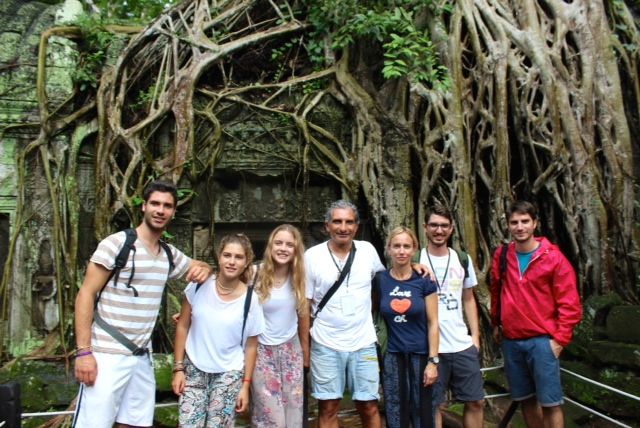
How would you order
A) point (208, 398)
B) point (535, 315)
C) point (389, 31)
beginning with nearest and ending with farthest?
point (208, 398) → point (535, 315) → point (389, 31)

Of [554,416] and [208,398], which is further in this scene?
[554,416]

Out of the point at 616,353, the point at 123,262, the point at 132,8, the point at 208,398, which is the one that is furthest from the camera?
the point at 132,8

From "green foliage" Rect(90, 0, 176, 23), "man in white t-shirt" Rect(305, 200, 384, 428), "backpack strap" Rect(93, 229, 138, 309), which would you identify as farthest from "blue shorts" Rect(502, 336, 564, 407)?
"green foliage" Rect(90, 0, 176, 23)

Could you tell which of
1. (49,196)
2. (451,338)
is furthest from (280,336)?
(49,196)

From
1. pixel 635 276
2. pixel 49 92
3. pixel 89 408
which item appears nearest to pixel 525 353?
pixel 635 276

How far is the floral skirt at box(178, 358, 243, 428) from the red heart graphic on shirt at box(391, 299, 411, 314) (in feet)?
2.75

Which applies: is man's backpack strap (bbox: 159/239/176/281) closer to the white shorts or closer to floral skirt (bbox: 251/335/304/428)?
the white shorts

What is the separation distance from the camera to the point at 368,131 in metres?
4.45

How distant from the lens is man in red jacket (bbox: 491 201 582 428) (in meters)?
2.72

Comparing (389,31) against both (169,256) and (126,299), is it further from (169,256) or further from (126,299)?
(126,299)

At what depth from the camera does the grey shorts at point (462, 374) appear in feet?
9.14

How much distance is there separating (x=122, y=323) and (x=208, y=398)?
516 millimetres

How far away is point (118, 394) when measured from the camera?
2264mm

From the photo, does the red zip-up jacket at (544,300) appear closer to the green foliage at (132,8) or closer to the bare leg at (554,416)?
the bare leg at (554,416)
